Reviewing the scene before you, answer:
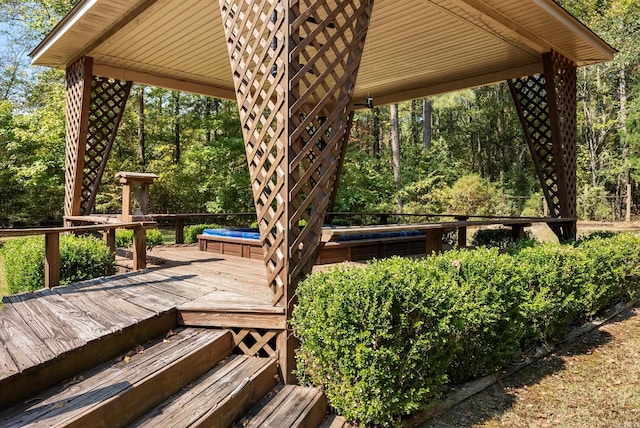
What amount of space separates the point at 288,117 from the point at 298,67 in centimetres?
38

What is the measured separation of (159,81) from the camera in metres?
7.02

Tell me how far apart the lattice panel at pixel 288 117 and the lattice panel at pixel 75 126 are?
3850mm

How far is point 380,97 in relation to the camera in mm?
8773

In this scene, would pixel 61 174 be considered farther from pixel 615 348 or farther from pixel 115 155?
pixel 615 348

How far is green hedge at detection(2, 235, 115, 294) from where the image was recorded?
4.11 metres

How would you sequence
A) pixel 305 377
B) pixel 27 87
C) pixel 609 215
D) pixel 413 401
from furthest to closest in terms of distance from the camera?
pixel 27 87 < pixel 609 215 < pixel 305 377 < pixel 413 401

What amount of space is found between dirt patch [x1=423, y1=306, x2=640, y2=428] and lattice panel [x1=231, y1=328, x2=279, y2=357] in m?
1.24

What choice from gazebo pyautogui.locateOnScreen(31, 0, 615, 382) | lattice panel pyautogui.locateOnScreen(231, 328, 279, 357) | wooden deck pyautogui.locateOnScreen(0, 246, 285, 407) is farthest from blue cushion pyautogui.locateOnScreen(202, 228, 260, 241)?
lattice panel pyautogui.locateOnScreen(231, 328, 279, 357)

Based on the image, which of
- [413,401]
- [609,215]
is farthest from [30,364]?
[609,215]

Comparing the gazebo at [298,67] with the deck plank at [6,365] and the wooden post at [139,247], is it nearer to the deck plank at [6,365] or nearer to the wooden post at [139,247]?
the deck plank at [6,365]

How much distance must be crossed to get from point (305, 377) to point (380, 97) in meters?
7.24

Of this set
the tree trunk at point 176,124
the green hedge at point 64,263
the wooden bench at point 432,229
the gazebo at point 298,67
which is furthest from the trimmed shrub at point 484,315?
the tree trunk at point 176,124

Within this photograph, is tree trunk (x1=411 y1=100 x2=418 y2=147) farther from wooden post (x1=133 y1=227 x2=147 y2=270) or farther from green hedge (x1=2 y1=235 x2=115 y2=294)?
green hedge (x1=2 y1=235 x2=115 y2=294)

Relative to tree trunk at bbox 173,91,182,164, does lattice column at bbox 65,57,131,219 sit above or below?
below
